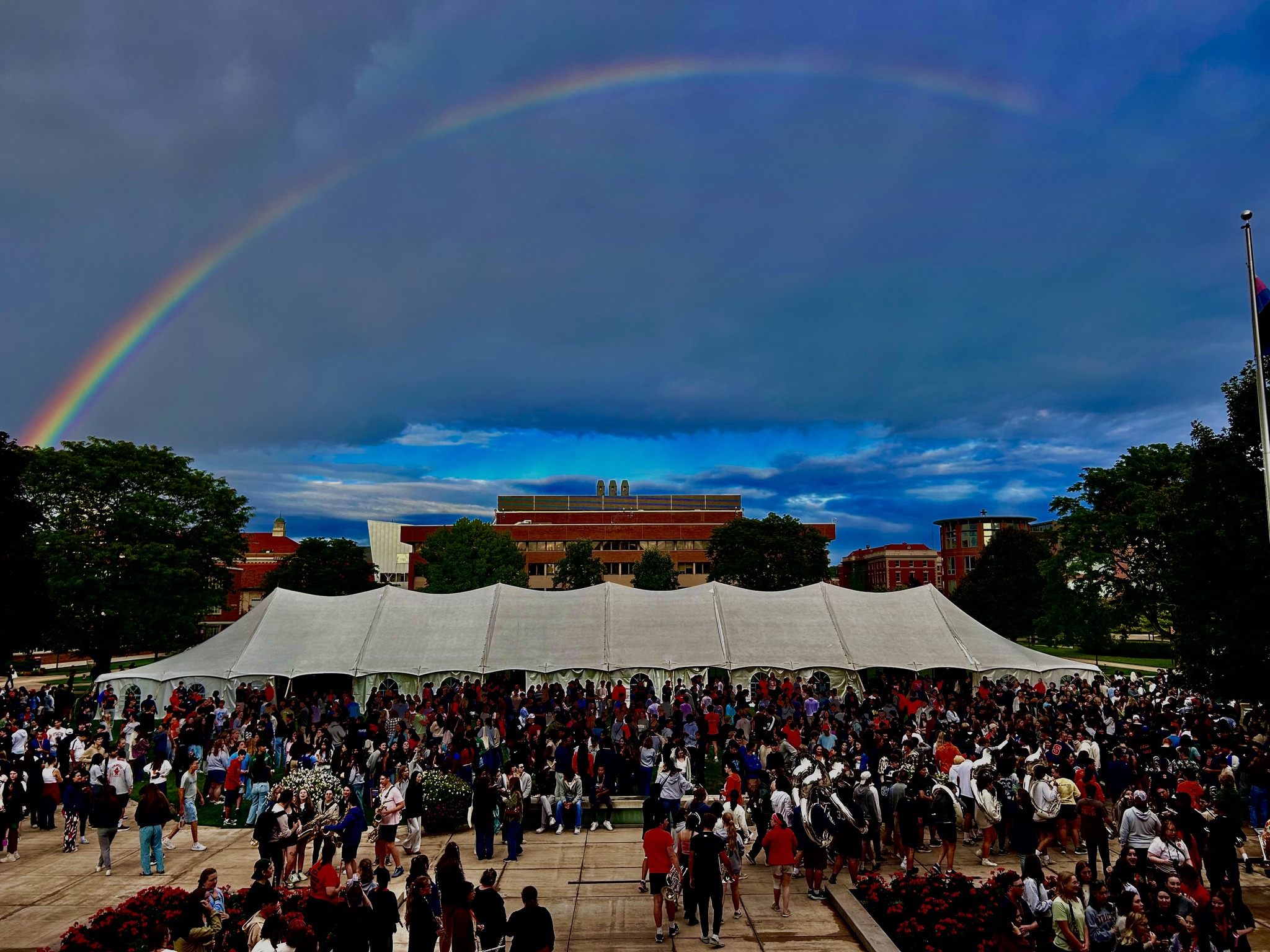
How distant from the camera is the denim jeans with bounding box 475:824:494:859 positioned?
13.6 m

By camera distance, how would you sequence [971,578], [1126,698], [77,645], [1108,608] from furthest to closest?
[971,578] → [1108,608] → [77,645] → [1126,698]

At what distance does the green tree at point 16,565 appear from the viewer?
21.3m

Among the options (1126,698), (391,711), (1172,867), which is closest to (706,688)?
(391,711)

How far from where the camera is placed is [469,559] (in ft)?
244

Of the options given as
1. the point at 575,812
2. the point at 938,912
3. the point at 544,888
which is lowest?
the point at 544,888

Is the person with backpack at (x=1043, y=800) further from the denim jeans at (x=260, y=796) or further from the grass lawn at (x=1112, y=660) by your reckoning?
the grass lawn at (x=1112, y=660)

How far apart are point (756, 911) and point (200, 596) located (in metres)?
36.8

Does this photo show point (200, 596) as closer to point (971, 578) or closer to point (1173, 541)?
point (1173, 541)

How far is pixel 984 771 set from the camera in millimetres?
13984

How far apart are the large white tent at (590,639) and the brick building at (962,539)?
93.9m

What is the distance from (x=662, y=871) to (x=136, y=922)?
20.2 ft

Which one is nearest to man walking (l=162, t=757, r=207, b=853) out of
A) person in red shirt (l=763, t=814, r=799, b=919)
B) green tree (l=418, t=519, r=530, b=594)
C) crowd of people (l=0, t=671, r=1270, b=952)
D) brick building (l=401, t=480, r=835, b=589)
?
crowd of people (l=0, t=671, r=1270, b=952)

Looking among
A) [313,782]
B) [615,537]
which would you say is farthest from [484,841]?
[615,537]

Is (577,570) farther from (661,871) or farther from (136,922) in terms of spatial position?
(136,922)
